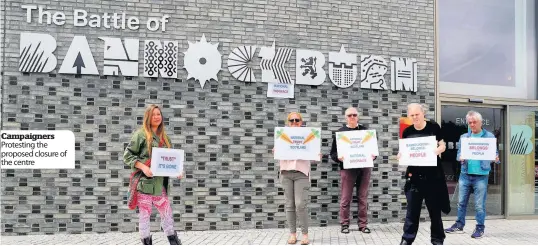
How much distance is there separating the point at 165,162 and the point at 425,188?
121 inches

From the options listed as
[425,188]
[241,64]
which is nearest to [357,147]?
[425,188]

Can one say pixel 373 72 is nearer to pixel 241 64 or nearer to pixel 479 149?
pixel 479 149

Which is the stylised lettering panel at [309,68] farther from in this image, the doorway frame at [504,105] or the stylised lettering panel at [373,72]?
the doorway frame at [504,105]

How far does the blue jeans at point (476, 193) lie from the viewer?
760 centimetres

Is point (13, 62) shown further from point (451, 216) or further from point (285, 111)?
point (451, 216)

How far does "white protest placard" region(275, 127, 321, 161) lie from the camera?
6.80 metres

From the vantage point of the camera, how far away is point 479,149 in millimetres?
7590

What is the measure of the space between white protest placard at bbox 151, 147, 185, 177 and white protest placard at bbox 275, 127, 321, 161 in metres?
1.56

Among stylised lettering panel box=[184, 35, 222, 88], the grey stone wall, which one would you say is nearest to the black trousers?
the grey stone wall

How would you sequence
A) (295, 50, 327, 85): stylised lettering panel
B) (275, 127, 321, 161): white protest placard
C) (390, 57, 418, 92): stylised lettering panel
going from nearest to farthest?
(275, 127, 321, 161): white protest placard, (295, 50, 327, 85): stylised lettering panel, (390, 57, 418, 92): stylised lettering panel

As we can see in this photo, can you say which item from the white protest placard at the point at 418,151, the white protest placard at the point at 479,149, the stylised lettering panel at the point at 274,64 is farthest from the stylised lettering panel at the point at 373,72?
the white protest placard at the point at 418,151

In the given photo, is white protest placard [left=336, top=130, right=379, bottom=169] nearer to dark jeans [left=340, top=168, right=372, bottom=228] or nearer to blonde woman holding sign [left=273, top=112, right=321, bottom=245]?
dark jeans [left=340, top=168, right=372, bottom=228]

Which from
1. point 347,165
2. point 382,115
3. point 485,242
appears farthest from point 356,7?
point 485,242

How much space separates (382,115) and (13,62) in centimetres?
597
